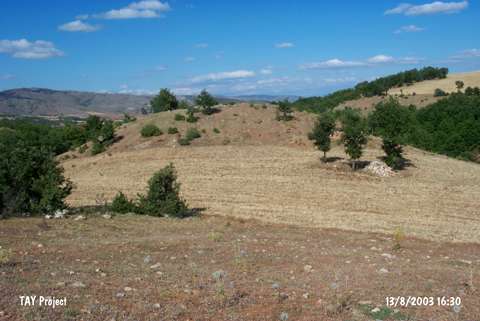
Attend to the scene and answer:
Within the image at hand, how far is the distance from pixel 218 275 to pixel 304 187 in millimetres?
21793

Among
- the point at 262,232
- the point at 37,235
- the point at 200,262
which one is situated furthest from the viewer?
the point at 262,232

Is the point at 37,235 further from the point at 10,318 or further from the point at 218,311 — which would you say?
the point at 218,311

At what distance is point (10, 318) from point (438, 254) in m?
11.1

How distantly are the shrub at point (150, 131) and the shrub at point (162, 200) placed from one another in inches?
1106

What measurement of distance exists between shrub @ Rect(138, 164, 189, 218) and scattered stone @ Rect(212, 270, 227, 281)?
31.8 feet

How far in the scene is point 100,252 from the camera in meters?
10.5

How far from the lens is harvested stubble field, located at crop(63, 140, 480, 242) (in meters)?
21.1

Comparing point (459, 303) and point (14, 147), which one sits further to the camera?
point (14, 147)

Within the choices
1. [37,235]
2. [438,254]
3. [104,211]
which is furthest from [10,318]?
[104,211]

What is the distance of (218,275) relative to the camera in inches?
344

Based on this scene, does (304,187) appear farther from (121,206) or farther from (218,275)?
(218,275)

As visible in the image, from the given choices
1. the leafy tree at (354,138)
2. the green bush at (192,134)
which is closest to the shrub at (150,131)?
the green bush at (192,134)

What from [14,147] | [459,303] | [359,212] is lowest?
[359,212]

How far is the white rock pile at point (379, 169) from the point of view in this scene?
34.3 meters
